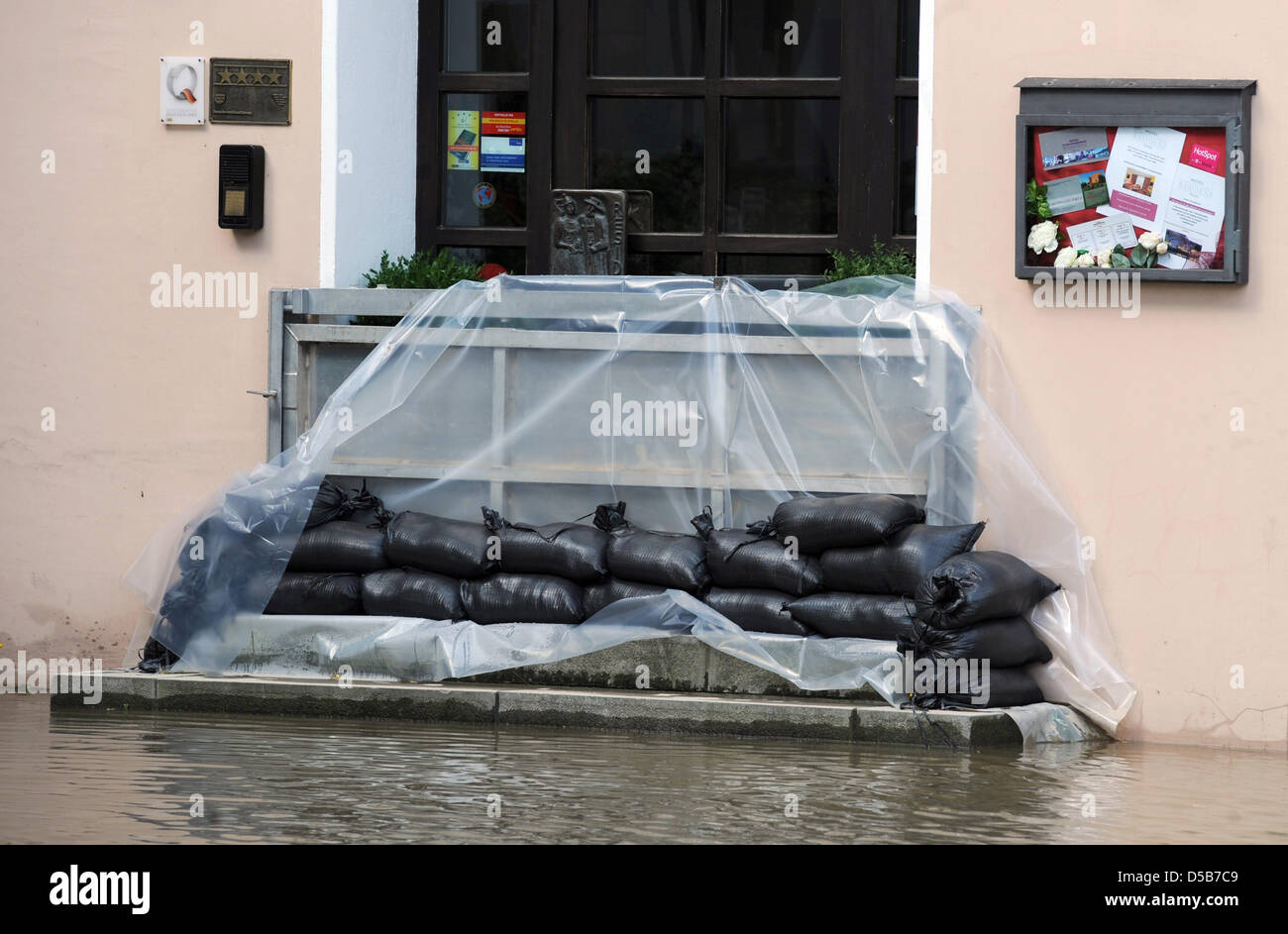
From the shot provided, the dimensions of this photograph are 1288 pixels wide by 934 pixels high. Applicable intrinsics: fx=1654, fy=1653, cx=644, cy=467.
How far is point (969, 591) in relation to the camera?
23.2ft

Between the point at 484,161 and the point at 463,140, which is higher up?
the point at 463,140

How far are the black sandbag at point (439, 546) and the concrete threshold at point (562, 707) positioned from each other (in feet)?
1.89

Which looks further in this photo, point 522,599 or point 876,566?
point 522,599

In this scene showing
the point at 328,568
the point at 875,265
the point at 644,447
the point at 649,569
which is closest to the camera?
the point at 649,569

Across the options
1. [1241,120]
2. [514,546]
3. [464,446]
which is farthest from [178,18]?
[1241,120]

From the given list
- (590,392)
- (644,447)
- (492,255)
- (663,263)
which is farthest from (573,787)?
(492,255)

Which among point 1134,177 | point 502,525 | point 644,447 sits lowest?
point 502,525

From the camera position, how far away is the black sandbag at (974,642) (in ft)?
23.4

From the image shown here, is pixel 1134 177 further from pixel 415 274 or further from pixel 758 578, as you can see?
pixel 415 274

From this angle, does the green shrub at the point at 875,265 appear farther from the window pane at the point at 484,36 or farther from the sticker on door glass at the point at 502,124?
the window pane at the point at 484,36

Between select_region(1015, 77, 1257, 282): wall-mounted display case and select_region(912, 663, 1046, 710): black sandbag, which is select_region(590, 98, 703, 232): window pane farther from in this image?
select_region(912, 663, 1046, 710): black sandbag

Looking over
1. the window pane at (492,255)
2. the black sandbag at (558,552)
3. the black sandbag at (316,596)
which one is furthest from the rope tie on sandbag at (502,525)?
the window pane at (492,255)

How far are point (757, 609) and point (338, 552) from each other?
2049 millimetres

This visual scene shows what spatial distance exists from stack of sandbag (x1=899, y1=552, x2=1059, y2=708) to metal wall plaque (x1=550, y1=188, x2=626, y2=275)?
307cm
